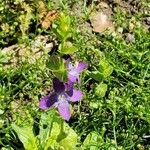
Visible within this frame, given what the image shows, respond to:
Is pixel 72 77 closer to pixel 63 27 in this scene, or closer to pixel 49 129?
pixel 63 27

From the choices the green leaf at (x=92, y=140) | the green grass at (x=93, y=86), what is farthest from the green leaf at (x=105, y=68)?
the green leaf at (x=92, y=140)

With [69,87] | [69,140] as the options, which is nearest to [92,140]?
[69,140]

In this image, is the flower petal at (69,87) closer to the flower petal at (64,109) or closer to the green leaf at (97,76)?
the flower petal at (64,109)

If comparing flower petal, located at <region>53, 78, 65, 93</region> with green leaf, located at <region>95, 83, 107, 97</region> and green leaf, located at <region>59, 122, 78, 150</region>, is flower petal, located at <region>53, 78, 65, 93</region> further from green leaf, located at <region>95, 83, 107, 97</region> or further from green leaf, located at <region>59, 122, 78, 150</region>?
green leaf, located at <region>95, 83, 107, 97</region>

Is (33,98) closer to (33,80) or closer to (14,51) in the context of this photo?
(33,80)

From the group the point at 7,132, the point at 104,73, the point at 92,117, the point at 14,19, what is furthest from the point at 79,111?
the point at 14,19
